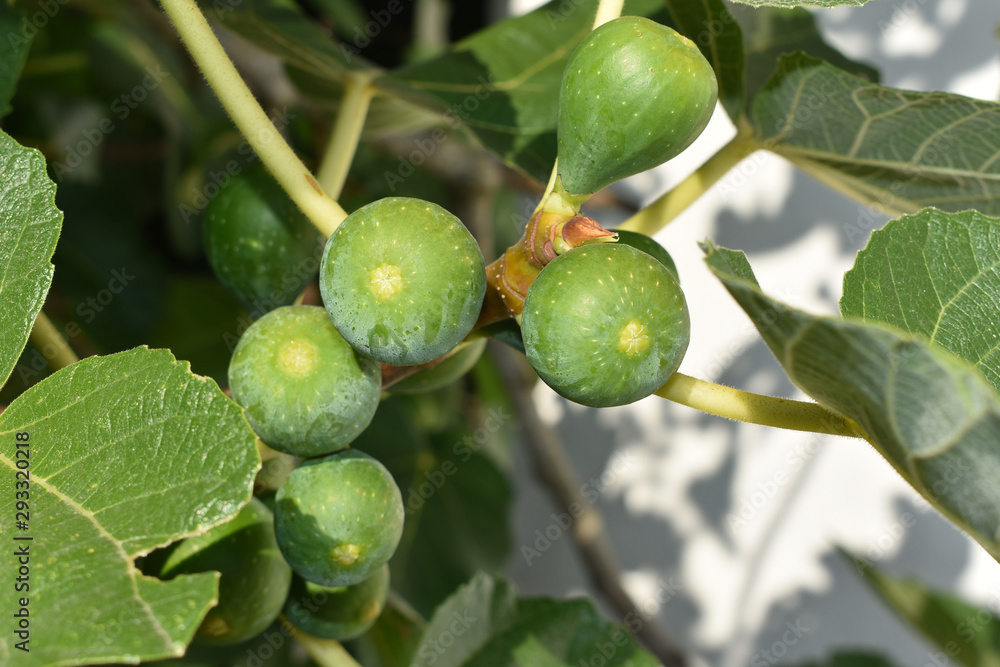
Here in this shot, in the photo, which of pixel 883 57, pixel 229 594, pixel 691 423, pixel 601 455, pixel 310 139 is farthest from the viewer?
pixel 601 455

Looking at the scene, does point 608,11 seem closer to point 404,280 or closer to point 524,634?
point 404,280

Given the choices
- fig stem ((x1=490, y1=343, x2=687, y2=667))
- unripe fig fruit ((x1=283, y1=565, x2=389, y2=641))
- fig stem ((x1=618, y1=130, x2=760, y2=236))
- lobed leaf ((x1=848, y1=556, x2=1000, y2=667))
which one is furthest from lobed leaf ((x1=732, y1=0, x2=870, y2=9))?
fig stem ((x1=490, y1=343, x2=687, y2=667))

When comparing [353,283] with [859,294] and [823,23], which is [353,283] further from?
[823,23]

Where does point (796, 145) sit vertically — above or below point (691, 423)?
above

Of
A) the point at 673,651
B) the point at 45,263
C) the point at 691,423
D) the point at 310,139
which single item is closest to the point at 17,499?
the point at 45,263

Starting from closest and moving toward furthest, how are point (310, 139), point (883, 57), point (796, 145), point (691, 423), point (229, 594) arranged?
point (229, 594)
point (796, 145)
point (310, 139)
point (883, 57)
point (691, 423)

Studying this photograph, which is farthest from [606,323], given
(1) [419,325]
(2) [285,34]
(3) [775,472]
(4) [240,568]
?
(3) [775,472]

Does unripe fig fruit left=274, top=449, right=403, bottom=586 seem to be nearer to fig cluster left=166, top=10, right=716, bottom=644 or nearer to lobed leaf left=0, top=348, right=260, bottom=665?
fig cluster left=166, top=10, right=716, bottom=644
